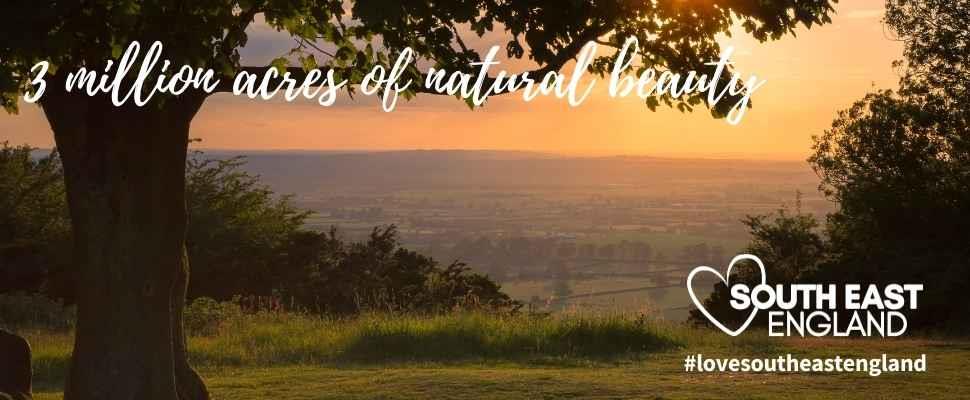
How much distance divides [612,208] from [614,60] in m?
176

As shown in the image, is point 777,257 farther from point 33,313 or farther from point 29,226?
point 29,226

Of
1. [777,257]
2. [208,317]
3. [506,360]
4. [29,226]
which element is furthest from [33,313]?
[777,257]

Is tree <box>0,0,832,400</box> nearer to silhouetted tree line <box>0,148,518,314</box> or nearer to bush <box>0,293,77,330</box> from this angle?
bush <box>0,293,77,330</box>

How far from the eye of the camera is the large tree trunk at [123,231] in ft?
40.9

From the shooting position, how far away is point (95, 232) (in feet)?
41.0

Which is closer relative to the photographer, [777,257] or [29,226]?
[29,226]

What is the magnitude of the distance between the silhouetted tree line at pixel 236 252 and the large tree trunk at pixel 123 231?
20.0 m

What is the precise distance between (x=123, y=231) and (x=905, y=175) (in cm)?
2763

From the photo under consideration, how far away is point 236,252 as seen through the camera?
36812mm

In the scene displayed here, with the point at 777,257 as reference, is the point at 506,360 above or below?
below

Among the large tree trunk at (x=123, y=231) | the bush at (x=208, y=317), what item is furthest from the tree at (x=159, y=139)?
the bush at (x=208, y=317)

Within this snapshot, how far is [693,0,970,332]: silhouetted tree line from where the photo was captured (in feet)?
106

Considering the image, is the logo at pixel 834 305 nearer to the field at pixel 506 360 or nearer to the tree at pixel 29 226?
the field at pixel 506 360

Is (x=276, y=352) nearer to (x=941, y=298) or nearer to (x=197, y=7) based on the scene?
(x=197, y=7)
